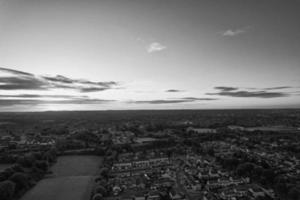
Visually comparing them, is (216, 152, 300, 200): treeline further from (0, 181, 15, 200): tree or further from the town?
(0, 181, 15, 200): tree

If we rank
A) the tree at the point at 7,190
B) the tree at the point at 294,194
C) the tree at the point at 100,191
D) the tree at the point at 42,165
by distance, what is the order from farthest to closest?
the tree at the point at 42,165 < the tree at the point at 100,191 < the tree at the point at 7,190 < the tree at the point at 294,194

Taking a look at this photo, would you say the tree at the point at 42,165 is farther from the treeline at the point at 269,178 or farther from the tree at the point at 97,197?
the treeline at the point at 269,178

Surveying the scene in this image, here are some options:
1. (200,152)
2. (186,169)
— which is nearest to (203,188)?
(186,169)

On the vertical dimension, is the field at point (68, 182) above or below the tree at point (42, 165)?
below

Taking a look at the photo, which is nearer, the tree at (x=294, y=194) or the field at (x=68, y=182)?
the tree at (x=294, y=194)

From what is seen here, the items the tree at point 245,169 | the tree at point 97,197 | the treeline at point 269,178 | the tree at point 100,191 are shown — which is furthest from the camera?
the tree at point 245,169

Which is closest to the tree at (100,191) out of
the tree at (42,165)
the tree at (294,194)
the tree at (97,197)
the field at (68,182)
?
the tree at (97,197)

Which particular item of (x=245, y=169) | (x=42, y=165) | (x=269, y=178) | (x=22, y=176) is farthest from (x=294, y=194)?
(x=42, y=165)

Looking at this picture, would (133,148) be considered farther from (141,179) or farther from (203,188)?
(203,188)

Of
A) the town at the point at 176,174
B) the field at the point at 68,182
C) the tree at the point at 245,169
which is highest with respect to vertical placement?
the tree at the point at 245,169

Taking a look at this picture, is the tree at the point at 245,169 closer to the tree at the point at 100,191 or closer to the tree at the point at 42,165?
the tree at the point at 100,191
